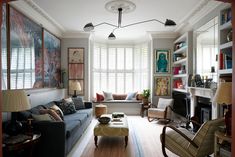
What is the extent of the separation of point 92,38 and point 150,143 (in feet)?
15.5

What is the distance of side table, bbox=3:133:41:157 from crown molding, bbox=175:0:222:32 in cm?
403

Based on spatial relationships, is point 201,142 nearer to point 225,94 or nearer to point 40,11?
point 225,94

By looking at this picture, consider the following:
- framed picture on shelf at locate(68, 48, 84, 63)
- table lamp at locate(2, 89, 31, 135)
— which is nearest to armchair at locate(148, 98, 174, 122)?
framed picture on shelf at locate(68, 48, 84, 63)

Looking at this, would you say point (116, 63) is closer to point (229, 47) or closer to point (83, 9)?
point (83, 9)

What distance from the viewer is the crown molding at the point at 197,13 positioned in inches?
161

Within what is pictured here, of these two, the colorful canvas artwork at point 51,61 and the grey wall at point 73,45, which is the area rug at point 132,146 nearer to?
the colorful canvas artwork at point 51,61

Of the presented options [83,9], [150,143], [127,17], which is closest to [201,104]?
[150,143]

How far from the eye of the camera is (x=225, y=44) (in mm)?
3527

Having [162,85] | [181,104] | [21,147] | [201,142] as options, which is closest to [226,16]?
[201,142]

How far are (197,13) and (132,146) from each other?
11.2ft

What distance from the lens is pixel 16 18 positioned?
3682mm

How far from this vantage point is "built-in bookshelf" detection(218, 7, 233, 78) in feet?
11.5

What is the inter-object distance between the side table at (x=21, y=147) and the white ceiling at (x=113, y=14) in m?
2.85

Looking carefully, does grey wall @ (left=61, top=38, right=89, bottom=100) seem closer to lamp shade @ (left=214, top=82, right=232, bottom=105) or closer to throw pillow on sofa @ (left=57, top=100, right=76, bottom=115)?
throw pillow on sofa @ (left=57, top=100, right=76, bottom=115)
